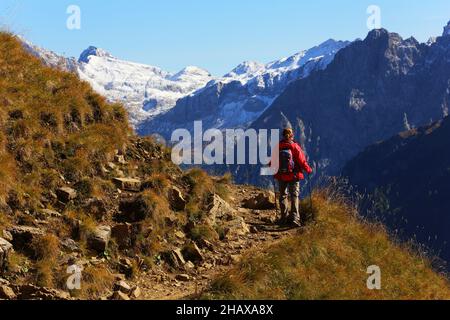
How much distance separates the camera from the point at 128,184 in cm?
1584

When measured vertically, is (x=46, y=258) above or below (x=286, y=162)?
below

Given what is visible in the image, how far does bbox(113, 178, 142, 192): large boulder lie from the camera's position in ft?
51.5

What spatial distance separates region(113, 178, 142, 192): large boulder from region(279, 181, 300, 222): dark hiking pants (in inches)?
A: 173

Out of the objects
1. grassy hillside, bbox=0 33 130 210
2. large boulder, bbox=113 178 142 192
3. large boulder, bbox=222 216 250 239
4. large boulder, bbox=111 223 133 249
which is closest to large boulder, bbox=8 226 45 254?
grassy hillside, bbox=0 33 130 210

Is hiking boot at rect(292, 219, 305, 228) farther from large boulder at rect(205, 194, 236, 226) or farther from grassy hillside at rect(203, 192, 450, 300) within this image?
large boulder at rect(205, 194, 236, 226)

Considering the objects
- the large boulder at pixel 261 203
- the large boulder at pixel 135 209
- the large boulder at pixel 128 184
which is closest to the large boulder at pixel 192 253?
the large boulder at pixel 135 209

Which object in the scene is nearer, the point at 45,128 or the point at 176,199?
the point at 45,128

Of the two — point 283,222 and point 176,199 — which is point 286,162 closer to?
point 283,222

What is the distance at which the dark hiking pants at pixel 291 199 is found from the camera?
54.2 ft

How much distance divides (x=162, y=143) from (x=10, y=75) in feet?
17.8

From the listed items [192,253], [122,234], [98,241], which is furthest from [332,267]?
[98,241]

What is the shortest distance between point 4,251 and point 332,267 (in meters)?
7.53
